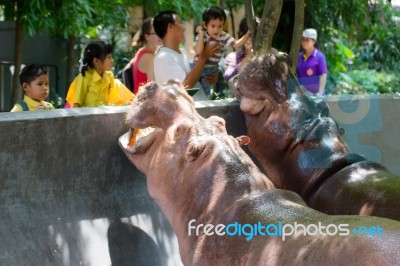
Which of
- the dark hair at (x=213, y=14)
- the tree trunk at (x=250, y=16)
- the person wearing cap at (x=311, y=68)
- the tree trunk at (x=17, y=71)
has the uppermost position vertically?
the tree trunk at (x=250, y=16)

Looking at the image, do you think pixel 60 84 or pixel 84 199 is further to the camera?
pixel 60 84

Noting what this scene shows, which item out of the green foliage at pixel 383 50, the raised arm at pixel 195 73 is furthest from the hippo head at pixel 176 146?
the green foliage at pixel 383 50

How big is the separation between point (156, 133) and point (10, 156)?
97 cm

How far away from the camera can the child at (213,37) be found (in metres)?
8.56

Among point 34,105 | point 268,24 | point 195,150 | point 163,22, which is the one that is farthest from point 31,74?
point 195,150

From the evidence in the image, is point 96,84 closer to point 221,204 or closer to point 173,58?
point 173,58

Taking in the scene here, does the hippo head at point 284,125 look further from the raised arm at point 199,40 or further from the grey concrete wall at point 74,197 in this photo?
the raised arm at point 199,40

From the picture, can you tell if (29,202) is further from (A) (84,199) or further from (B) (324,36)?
(B) (324,36)

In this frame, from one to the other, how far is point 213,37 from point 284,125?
2.96 meters

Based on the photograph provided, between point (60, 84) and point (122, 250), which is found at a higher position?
point (122, 250)

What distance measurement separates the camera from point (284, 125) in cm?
624

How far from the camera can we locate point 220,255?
4562mm

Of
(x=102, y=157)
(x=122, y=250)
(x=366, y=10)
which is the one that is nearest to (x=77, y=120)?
(x=102, y=157)

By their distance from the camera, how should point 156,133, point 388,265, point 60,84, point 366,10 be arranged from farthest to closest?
point 60,84
point 366,10
point 156,133
point 388,265
